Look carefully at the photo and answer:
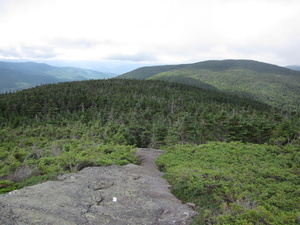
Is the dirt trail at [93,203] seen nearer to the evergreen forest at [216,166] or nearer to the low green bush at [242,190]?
the low green bush at [242,190]

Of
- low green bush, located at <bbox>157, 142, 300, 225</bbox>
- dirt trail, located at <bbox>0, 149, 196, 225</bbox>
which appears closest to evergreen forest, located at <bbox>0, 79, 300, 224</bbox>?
low green bush, located at <bbox>157, 142, 300, 225</bbox>

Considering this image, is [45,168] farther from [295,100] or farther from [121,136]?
[295,100]

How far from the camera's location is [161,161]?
2077 cm

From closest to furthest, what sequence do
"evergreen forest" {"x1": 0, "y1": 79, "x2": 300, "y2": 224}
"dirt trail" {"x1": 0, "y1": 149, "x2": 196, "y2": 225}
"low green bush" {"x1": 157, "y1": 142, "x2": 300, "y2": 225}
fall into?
"dirt trail" {"x1": 0, "y1": 149, "x2": 196, "y2": 225}, "low green bush" {"x1": 157, "y1": 142, "x2": 300, "y2": 225}, "evergreen forest" {"x1": 0, "y1": 79, "x2": 300, "y2": 224}

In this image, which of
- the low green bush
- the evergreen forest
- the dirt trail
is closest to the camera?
the dirt trail

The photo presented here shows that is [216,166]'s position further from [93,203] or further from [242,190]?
[93,203]

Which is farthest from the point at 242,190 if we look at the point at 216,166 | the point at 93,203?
the point at 93,203

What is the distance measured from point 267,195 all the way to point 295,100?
675 ft

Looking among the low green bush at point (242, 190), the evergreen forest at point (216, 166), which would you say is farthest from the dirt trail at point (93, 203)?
the evergreen forest at point (216, 166)

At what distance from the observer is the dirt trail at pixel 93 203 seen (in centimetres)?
859

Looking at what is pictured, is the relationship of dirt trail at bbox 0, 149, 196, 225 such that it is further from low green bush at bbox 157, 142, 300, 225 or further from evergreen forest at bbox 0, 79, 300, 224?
evergreen forest at bbox 0, 79, 300, 224

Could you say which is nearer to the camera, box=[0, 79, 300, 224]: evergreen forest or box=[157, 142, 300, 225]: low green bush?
box=[157, 142, 300, 225]: low green bush

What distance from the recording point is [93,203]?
406 inches

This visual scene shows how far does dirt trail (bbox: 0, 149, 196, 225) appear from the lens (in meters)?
8.59
